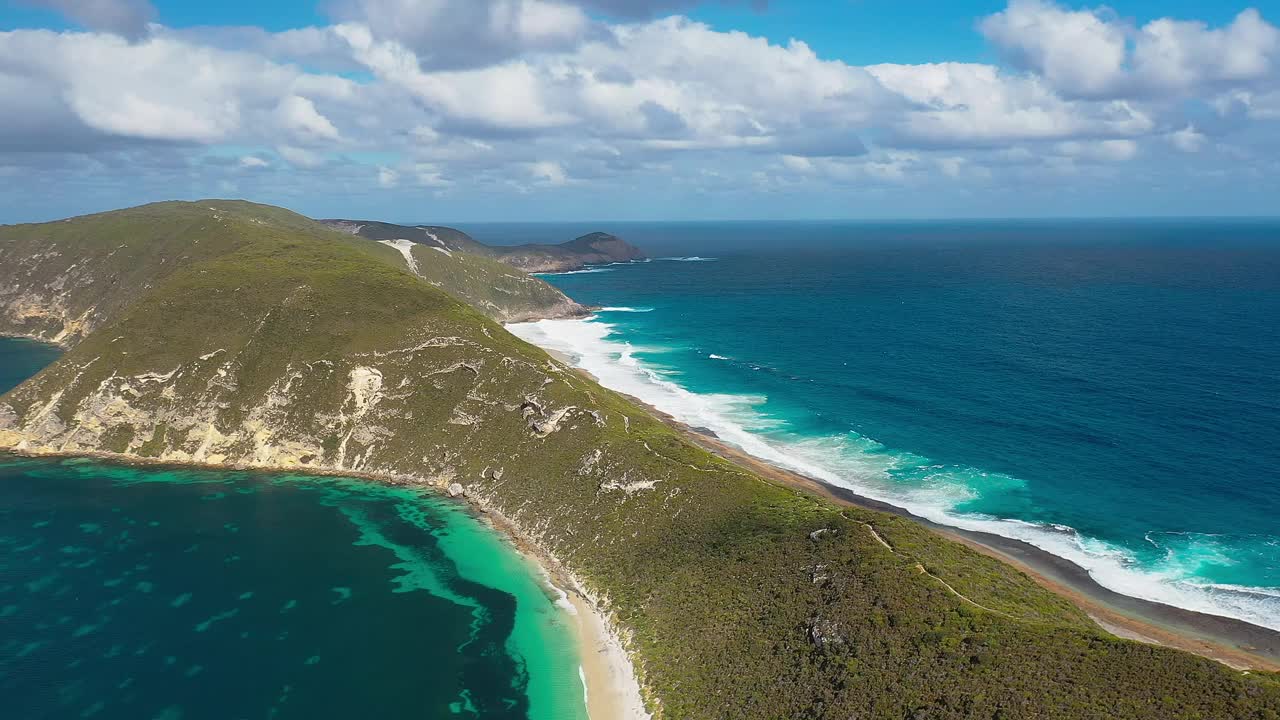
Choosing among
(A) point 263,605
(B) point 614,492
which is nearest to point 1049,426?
(B) point 614,492

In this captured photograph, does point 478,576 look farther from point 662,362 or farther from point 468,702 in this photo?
point 662,362

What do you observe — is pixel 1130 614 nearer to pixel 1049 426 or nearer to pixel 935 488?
pixel 935 488

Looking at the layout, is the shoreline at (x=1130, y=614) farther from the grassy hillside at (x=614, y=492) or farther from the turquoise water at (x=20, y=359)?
the turquoise water at (x=20, y=359)

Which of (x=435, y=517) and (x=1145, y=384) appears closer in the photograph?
(x=435, y=517)

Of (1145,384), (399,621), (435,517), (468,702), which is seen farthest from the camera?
(1145,384)

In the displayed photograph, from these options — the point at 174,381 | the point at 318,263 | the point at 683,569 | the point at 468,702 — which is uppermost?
the point at 318,263

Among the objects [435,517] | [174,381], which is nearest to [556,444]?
[435,517]
